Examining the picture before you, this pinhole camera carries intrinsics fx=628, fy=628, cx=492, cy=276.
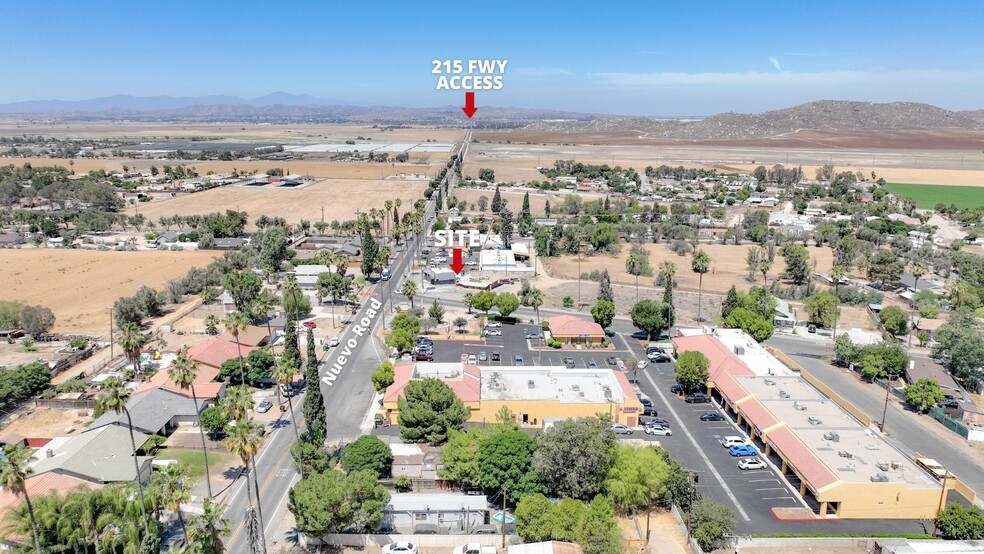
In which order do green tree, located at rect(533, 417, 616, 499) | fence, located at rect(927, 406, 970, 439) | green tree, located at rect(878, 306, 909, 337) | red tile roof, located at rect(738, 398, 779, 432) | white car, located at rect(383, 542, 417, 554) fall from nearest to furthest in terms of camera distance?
white car, located at rect(383, 542, 417, 554) < green tree, located at rect(533, 417, 616, 499) < red tile roof, located at rect(738, 398, 779, 432) < fence, located at rect(927, 406, 970, 439) < green tree, located at rect(878, 306, 909, 337)

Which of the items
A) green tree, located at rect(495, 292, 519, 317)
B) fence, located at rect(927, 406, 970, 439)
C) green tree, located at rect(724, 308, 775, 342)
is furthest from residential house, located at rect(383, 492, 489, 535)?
green tree, located at rect(724, 308, 775, 342)

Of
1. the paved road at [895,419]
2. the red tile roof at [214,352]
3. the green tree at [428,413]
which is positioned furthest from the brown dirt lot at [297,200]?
the paved road at [895,419]

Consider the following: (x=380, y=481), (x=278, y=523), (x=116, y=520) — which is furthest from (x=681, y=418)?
(x=116, y=520)

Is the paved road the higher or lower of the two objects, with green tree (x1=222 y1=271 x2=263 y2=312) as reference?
lower

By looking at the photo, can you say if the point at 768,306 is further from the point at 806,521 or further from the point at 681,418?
the point at 806,521

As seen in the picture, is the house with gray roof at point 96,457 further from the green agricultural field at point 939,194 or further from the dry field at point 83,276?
the green agricultural field at point 939,194

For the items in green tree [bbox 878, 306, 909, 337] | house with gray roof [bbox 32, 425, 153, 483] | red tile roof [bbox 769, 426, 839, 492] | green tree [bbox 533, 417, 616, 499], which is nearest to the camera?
green tree [bbox 533, 417, 616, 499]

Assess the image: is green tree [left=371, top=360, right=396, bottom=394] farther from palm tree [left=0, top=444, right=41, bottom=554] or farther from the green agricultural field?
the green agricultural field
